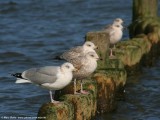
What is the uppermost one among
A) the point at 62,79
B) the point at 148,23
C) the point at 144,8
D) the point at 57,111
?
the point at 144,8

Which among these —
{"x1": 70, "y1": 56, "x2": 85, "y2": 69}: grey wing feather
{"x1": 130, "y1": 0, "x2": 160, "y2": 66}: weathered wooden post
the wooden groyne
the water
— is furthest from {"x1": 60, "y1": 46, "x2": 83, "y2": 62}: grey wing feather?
{"x1": 130, "y1": 0, "x2": 160, "y2": 66}: weathered wooden post

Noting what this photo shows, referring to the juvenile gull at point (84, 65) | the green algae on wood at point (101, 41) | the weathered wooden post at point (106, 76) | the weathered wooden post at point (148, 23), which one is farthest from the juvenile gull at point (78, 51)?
the weathered wooden post at point (148, 23)

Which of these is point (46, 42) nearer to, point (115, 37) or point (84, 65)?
point (115, 37)

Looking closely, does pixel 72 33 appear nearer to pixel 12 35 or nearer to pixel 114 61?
pixel 12 35

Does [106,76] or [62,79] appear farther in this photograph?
[106,76]

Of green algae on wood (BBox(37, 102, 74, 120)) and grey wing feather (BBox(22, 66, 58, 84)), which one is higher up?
grey wing feather (BBox(22, 66, 58, 84))

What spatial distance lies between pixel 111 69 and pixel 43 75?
2082 mm

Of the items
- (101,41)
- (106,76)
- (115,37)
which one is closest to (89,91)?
(106,76)

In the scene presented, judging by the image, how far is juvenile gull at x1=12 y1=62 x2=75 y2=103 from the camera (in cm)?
792

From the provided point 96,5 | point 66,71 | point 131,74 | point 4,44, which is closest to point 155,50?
point 131,74

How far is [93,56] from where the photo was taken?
890 centimetres

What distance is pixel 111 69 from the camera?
9.93 m

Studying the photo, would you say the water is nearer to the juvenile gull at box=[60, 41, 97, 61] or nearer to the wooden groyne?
the wooden groyne

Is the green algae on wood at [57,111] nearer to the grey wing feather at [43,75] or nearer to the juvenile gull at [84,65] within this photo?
the grey wing feather at [43,75]
